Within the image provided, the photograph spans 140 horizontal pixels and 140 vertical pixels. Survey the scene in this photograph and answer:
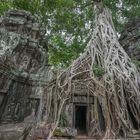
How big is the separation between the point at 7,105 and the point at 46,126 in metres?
2.13

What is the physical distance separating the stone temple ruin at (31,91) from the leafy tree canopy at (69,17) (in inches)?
97.4

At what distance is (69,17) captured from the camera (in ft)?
32.1

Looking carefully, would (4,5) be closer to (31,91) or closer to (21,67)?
(21,67)

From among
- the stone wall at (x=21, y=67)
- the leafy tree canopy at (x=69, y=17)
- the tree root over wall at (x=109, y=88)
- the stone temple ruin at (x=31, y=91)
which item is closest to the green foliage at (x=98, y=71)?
the tree root over wall at (x=109, y=88)

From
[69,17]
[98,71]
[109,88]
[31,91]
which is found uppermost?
[69,17]

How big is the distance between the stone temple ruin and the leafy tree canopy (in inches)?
97.4

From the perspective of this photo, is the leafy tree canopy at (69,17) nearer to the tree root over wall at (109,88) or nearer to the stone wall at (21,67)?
the stone wall at (21,67)

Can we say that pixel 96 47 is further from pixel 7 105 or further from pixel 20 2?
pixel 20 2

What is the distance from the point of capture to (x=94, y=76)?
508cm

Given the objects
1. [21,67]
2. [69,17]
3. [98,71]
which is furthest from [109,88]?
[69,17]

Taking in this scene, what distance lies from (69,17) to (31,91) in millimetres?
4893

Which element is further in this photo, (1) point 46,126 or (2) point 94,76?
(2) point 94,76

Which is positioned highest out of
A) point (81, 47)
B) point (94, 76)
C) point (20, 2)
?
point (20, 2)

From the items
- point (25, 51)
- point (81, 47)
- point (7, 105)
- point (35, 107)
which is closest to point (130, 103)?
point (35, 107)
